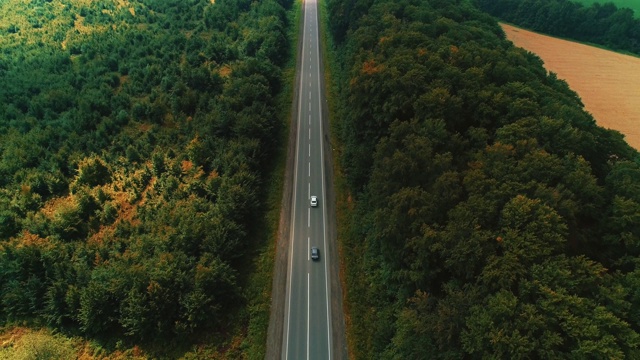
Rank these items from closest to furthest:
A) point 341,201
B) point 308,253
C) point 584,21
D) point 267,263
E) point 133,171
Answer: point 267,263 < point 308,253 < point 341,201 < point 133,171 < point 584,21

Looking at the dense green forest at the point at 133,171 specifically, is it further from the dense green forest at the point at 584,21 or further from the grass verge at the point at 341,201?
the dense green forest at the point at 584,21

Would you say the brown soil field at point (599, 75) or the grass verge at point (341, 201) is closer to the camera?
the grass verge at point (341, 201)

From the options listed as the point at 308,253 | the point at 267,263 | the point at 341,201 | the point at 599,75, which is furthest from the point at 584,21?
the point at 267,263

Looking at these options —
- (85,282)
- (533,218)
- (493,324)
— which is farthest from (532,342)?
(85,282)

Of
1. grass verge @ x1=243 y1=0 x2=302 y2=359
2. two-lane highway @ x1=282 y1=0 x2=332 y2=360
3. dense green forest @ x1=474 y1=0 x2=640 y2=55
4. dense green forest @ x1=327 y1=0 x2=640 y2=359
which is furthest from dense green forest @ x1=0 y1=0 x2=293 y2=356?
dense green forest @ x1=474 y1=0 x2=640 y2=55

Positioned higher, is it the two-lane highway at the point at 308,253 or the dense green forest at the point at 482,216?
the dense green forest at the point at 482,216

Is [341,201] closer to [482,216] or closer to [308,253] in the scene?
[308,253]

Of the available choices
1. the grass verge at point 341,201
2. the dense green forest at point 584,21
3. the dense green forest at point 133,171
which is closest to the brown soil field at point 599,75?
the dense green forest at point 584,21

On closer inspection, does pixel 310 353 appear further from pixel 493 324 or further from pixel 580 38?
pixel 580 38

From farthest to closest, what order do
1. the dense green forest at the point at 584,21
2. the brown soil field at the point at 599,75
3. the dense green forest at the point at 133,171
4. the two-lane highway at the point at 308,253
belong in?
the dense green forest at the point at 584,21 < the brown soil field at the point at 599,75 < the dense green forest at the point at 133,171 < the two-lane highway at the point at 308,253
